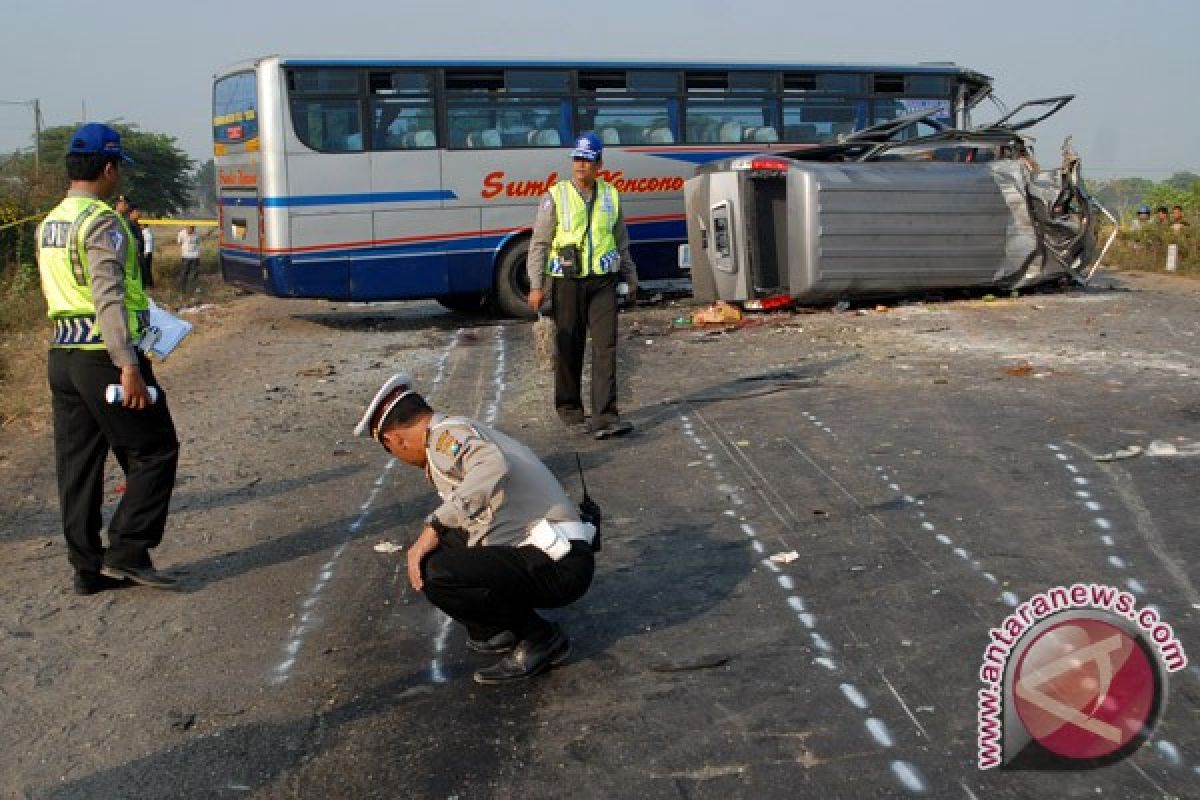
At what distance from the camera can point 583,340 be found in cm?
834

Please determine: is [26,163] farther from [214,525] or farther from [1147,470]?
[1147,470]

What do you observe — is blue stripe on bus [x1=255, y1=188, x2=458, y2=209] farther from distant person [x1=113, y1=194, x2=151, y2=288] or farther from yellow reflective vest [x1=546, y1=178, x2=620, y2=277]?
yellow reflective vest [x1=546, y1=178, x2=620, y2=277]

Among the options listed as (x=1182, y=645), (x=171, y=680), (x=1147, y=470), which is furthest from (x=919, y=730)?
(x=1147, y=470)

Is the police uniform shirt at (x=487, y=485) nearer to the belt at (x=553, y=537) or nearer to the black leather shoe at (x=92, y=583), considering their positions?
the belt at (x=553, y=537)

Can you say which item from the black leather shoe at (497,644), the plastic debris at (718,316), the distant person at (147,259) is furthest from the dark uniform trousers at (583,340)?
the plastic debris at (718,316)

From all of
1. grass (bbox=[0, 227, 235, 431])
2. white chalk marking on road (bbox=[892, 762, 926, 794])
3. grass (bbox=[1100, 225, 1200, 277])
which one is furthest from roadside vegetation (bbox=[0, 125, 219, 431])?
grass (bbox=[1100, 225, 1200, 277])

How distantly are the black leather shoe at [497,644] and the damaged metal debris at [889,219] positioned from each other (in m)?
9.81

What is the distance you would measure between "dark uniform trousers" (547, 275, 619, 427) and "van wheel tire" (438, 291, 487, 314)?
768 centimetres

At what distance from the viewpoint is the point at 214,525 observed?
6449mm

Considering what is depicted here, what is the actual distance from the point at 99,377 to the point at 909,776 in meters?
3.51

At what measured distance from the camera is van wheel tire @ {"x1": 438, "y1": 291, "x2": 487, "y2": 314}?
16.0m

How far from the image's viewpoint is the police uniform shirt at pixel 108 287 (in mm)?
5086

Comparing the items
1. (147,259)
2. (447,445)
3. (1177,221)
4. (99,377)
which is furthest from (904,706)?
(1177,221)

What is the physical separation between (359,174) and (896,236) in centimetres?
592
